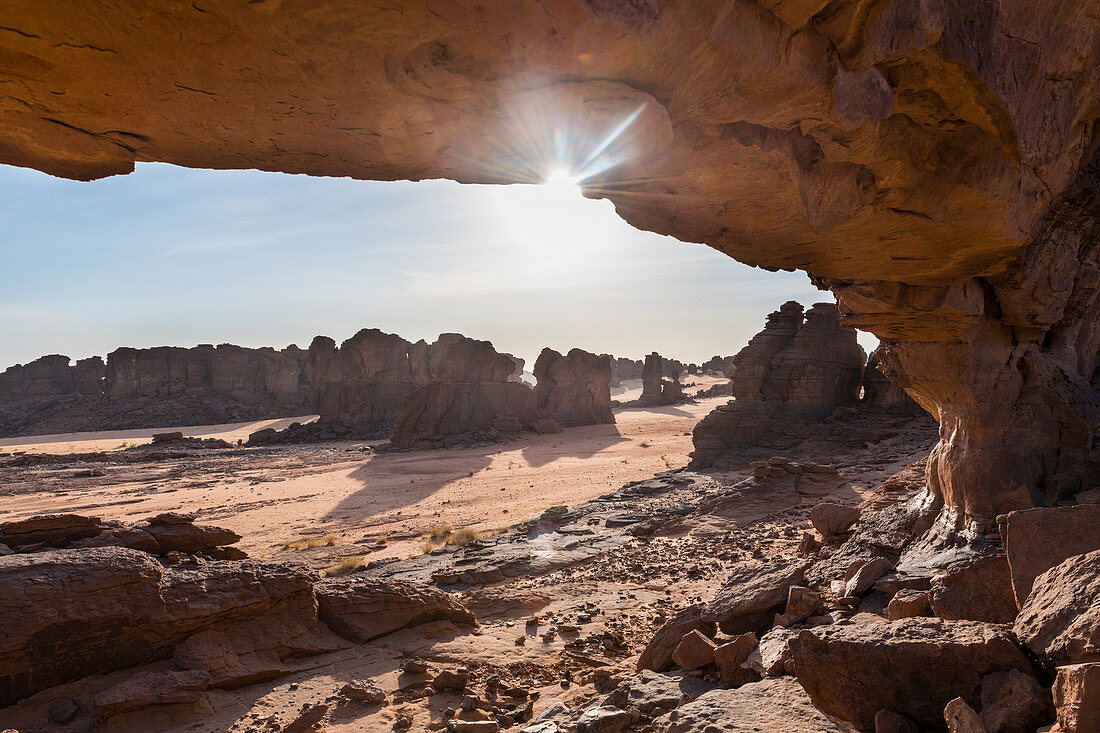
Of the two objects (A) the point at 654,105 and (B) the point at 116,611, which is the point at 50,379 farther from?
(A) the point at 654,105

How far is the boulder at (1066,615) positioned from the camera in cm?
246

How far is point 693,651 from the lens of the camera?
464 centimetres

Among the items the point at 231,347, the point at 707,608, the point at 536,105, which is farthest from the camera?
the point at 231,347

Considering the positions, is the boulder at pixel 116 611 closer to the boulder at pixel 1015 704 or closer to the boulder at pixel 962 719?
the boulder at pixel 962 719

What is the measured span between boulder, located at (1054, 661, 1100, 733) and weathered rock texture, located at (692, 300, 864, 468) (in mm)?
17321

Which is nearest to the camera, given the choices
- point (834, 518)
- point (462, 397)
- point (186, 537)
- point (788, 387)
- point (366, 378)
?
point (186, 537)

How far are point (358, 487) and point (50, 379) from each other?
51.5 meters

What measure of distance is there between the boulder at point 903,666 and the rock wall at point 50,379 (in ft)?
213

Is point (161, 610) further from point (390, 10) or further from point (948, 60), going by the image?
point (948, 60)

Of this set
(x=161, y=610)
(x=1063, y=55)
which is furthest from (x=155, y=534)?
(x=1063, y=55)

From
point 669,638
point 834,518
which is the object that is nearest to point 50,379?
point 669,638

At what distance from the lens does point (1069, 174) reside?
4766 mm

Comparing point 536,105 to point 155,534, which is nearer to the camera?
point 536,105

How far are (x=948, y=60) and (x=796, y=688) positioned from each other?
157 inches
